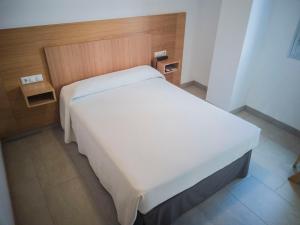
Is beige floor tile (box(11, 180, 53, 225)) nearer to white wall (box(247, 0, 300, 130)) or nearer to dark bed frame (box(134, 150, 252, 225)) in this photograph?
dark bed frame (box(134, 150, 252, 225))

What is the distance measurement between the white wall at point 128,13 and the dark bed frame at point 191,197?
1990mm

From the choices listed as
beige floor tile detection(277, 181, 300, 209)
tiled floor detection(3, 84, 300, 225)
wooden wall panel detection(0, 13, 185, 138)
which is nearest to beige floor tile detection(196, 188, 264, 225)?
tiled floor detection(3, 84, 300, 225)

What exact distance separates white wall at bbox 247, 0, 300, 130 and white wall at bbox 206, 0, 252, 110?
1.08 feet

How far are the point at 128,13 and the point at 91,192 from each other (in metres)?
2.01

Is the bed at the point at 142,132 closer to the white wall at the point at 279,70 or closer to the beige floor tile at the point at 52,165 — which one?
the beige floor tile at the point at 52,165

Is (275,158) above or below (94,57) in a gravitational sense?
below

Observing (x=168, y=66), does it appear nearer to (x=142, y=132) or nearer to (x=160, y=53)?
(x=160, y=53)

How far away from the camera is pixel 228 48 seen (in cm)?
260

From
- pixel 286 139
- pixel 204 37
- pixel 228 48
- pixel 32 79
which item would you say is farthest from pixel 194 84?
pixel 32 79

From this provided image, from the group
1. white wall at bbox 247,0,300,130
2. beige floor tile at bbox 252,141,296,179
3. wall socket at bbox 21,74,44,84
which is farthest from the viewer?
white wall at bbox 247,0,300,130

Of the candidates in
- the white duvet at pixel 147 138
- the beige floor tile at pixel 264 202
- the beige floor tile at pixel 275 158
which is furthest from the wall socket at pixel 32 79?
the beige floor tile at pixel 275 158

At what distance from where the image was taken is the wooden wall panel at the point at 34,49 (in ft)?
6.77

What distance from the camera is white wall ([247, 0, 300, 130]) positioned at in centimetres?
233

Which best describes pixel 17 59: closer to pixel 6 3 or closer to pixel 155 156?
pixel 6 3
